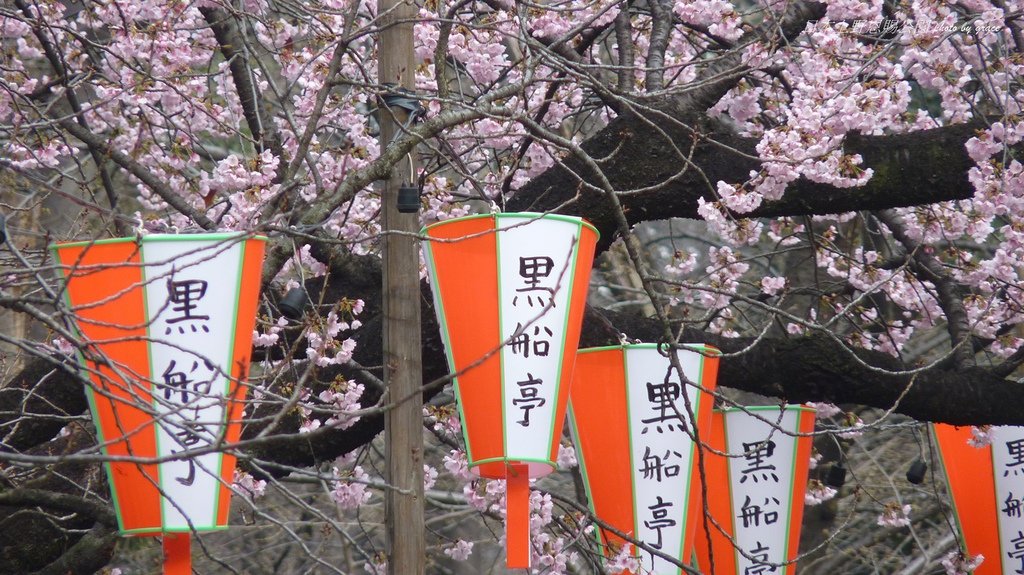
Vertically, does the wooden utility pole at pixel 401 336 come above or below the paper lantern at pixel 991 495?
above

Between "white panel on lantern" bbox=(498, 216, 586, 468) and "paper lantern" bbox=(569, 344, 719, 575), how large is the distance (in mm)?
512

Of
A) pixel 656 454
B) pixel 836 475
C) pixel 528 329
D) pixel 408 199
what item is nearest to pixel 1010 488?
pixel 836 475

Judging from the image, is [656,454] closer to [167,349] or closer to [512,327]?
[512,327]

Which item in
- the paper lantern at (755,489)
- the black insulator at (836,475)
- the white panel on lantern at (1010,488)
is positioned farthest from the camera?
the black insulator at (836,475)

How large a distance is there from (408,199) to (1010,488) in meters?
2.97

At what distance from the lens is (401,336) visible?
3.69 m

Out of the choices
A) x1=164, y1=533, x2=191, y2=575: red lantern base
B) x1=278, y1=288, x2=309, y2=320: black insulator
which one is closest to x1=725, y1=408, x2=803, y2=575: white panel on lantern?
x1=278, y1=288, x2=309, y2=320: black insulator

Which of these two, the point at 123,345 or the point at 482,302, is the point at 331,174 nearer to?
the point at 482,302

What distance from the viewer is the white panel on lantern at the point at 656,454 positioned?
3.77m

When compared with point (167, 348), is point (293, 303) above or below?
above

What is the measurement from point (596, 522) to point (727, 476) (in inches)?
33.3

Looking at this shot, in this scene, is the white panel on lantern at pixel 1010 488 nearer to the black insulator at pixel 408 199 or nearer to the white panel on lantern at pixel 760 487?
A: the white panel on lantern at pixel 760 487

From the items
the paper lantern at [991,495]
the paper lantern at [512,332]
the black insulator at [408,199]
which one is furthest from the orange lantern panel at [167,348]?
the paper lantern at [991,495]

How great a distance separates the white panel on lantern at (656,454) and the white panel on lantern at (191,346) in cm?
139
